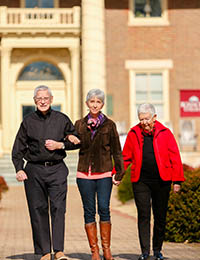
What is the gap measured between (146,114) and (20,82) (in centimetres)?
1964

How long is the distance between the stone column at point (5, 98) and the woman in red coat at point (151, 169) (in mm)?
18181

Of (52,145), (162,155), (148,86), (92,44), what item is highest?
(92,44)

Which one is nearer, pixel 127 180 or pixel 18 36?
pixel 127 180

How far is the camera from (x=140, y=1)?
90.7 ft

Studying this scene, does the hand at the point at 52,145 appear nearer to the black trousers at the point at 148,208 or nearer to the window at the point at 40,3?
the black trousers at the point at 148,208

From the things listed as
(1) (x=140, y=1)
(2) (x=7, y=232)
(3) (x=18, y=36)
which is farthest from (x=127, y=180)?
(1) (x=140, y=1)

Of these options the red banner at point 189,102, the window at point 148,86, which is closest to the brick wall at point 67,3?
the window at point 148,86

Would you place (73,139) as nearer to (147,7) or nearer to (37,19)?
(37,19)

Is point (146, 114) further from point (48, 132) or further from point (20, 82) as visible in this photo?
point (20, 82)

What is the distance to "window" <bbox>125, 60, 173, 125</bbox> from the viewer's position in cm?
2723

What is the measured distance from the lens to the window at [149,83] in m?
27.2

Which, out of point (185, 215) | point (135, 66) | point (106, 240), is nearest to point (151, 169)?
point (106, 240)

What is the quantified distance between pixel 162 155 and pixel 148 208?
0.65m

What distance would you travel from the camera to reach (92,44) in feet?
81.0
